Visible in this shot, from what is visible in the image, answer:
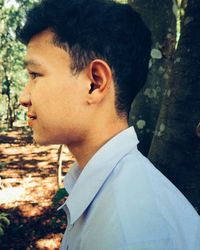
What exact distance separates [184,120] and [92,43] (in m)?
0.85

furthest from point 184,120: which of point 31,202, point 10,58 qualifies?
point 10,58

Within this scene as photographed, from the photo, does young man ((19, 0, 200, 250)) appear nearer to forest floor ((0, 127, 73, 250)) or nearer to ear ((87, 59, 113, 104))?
ear ((87, 59, 113, 104))

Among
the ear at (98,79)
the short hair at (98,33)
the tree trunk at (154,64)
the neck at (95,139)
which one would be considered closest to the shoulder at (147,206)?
the neck at (95,139)

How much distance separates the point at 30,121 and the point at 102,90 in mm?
414

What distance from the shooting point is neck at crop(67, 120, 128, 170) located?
153cm

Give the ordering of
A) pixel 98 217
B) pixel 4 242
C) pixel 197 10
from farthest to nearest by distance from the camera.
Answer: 1. pixel 4 242
2. pixel 197 10
3. pixel 98 217

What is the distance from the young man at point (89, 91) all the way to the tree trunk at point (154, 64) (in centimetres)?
86

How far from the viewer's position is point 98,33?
1528 mm

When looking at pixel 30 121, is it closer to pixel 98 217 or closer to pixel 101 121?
pixel 101 121

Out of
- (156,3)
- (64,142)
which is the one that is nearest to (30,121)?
(64,142)

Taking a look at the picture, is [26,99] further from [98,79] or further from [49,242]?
[49,242]

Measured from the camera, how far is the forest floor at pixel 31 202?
5.12 m

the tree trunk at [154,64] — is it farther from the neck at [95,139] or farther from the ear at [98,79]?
the ear at [98,79]

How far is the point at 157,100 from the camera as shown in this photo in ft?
8.52
